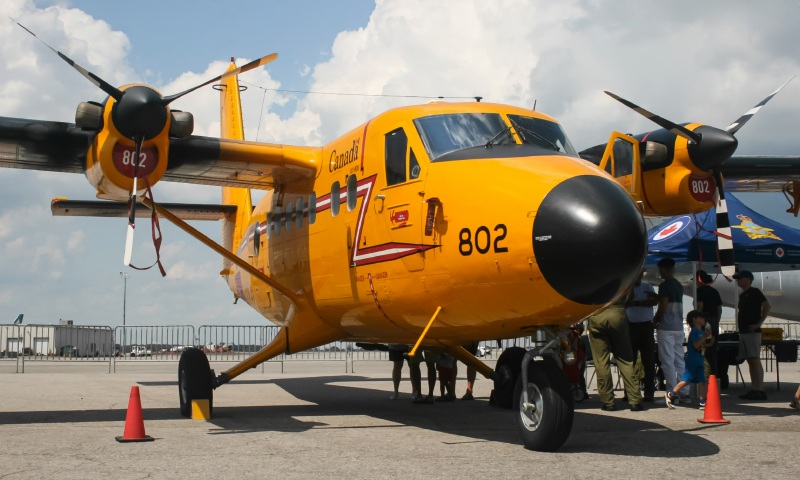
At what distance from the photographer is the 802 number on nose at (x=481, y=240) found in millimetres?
7141

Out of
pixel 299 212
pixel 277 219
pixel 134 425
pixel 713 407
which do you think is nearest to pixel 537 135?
pixel 713 407

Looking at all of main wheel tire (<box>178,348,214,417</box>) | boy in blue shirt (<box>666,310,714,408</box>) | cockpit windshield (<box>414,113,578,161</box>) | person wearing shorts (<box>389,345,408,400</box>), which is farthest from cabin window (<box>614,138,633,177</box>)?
main wheel tire (<box>178,348,214,417</box>)

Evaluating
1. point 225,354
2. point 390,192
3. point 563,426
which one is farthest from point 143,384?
point 563,426

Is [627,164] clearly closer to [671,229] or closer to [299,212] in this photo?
[671,229]

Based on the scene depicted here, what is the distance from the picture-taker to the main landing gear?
725 centimetres

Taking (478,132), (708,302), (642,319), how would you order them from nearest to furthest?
(478,132) < (642,319) < (708,302)

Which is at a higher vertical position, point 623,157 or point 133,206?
point 623,157

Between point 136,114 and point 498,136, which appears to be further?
point 136,114

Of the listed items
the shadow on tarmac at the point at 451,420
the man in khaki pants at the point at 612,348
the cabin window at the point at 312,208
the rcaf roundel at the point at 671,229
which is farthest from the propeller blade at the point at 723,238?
the cabin window at the point at 312,208

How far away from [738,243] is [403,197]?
835 cm

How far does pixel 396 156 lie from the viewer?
889cm

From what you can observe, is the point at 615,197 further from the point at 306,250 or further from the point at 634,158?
the point at 306,250

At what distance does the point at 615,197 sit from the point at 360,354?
75.4ft

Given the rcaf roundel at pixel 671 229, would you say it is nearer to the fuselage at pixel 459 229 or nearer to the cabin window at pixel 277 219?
the fuselage at pixel 459 229
